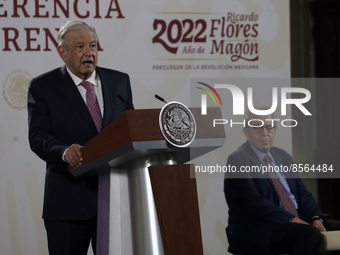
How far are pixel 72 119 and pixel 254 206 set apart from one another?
150 centimetres

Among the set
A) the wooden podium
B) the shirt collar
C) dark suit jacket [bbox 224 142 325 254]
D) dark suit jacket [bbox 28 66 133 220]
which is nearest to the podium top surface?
the wooden podium

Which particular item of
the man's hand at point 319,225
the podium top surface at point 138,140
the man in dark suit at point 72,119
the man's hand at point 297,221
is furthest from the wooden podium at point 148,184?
the man's hand at point 319,225

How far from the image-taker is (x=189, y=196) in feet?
5.37

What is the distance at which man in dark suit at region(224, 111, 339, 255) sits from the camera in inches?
132

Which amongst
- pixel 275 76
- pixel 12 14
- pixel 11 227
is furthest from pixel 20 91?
pixel 275 76

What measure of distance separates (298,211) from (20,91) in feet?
6.34

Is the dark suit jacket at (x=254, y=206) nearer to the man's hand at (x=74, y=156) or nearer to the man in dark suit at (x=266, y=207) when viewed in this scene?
the man in dark suit at (x=266, y=207)

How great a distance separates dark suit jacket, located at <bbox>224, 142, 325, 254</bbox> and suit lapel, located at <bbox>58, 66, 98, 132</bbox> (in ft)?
4.79

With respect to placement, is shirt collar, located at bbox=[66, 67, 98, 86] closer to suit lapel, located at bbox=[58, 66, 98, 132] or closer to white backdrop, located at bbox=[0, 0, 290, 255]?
suit lapel, located at bbox=[58, 66, 98, 132]

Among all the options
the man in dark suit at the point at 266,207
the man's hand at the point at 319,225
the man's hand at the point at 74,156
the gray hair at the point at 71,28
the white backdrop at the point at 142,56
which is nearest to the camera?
the man's hand at the point at 74,156

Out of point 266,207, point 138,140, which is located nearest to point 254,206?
point 266,207

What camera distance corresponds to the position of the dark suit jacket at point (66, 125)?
2.19m

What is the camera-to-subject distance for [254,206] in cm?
337

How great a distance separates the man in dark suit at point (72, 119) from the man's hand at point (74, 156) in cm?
20
